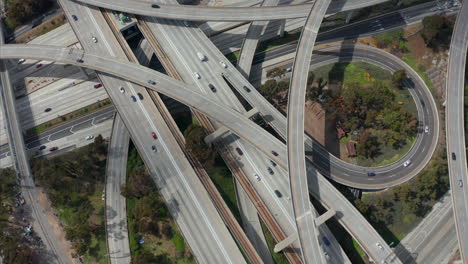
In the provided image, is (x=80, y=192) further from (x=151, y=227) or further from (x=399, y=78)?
(x=399, y=78)

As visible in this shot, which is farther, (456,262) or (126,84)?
(126,84)

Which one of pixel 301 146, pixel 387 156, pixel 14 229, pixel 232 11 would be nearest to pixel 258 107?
pixel 301 146

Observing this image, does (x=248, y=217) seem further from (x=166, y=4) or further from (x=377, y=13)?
(x=377, y=13)

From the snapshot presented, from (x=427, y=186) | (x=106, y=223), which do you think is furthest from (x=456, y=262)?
(x=106, y=223)

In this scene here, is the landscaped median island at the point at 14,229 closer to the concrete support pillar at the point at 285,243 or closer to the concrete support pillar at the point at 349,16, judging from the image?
the concrete support pillar at the point at 285,243

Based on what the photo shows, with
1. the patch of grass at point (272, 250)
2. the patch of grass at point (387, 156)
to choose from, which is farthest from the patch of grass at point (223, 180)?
the patch of grass at point (387, 156)
